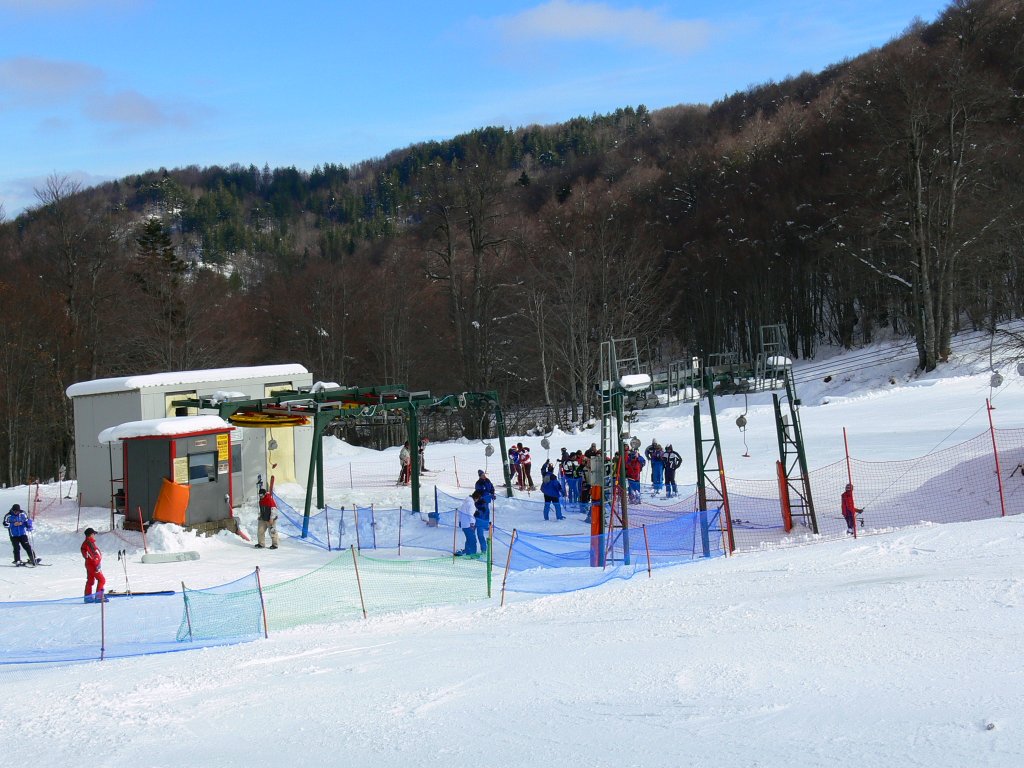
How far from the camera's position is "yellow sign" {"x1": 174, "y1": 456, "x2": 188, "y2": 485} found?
22.0m

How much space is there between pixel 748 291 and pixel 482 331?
19.1 m

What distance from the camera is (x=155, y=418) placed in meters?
26.8

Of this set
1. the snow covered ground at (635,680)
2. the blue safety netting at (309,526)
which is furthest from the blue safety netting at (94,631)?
the blue safety netting at (309,526)

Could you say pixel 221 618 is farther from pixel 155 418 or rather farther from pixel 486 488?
pixel 155 418

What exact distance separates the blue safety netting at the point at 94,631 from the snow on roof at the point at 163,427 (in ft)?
24.4

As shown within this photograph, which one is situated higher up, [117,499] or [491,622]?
[117,499]

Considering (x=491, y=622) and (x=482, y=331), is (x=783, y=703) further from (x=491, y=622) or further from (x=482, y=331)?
(x=482, y=331)

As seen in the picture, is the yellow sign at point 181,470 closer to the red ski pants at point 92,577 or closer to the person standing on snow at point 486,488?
the red ski pants at point 92,577

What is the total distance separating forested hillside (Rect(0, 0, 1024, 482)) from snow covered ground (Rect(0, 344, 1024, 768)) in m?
30.0

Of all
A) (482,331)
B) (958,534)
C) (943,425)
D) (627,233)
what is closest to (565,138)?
(627,233)

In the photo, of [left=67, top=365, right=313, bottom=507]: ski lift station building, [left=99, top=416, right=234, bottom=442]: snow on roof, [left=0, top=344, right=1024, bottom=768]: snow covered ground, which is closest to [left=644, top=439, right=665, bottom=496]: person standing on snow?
[left=0, top=344, right=1024, bottom=768]: snow covered ground

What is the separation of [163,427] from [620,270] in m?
36.0

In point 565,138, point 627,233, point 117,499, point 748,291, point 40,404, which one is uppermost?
point 565,138

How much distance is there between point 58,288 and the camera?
51.4 meters
